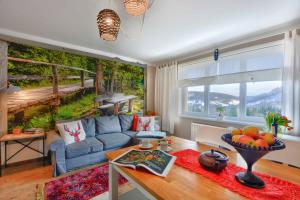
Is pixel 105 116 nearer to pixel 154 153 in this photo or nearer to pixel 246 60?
pixel 154 153

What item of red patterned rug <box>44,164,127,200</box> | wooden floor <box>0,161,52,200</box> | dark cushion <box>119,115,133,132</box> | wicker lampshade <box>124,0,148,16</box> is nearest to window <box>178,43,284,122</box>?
dark cushion <box>119,115,133,132</box>

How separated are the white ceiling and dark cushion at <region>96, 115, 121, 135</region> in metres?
1.58

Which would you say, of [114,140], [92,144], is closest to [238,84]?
[114,140]

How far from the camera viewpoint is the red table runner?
721 mm

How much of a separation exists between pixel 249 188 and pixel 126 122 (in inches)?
119

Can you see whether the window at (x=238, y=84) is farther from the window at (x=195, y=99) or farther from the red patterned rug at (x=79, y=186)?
the red patterned rug at (x=79, y=186)

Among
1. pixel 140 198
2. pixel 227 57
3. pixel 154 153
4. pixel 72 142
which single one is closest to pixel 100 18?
pixel 154 153

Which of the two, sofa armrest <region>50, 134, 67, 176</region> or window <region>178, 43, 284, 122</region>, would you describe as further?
window <region>178, 43, 284, 122</region>

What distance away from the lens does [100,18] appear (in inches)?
51.6

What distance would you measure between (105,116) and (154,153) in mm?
2500

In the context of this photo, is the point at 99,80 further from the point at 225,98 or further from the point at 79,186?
the point at 225,98

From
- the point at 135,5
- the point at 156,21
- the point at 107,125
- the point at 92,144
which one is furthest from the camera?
the point at 107,125

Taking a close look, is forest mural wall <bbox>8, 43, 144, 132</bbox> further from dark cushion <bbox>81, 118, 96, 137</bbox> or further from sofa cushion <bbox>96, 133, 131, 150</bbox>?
sofa cushion <bbox>96, 133, 131, 150</bbox>

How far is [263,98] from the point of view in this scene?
2.57 meters
